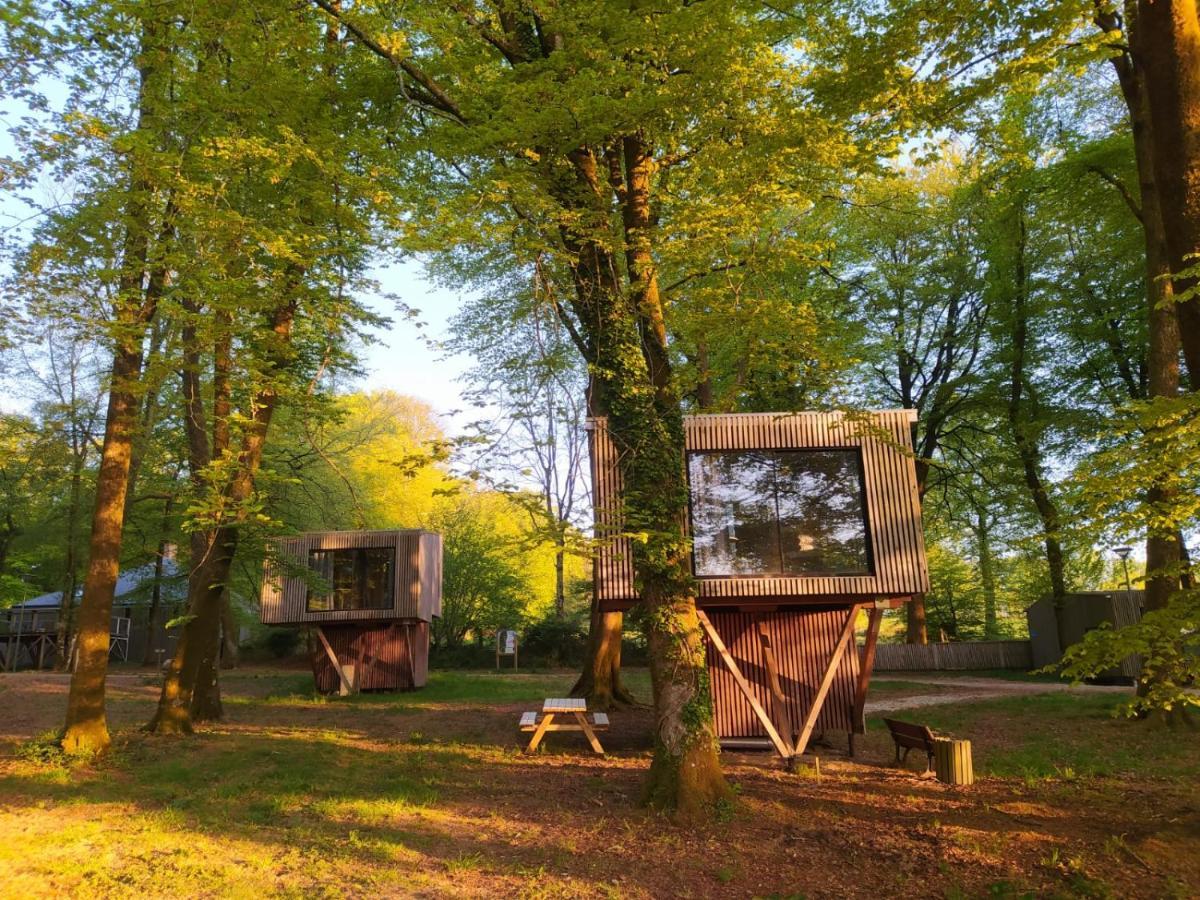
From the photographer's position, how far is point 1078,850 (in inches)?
239

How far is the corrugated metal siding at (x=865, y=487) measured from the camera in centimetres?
964

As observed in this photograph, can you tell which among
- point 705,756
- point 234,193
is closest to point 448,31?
point 234,193

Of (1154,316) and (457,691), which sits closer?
(1154,316)

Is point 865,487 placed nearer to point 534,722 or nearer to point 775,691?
point 775,691

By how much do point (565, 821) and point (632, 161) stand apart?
789 cm

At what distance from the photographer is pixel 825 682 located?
9914 mm

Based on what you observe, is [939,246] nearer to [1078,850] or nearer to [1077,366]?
[1077,366]

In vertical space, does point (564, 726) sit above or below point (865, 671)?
below

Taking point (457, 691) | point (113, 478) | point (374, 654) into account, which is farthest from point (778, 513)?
point (374, 654)

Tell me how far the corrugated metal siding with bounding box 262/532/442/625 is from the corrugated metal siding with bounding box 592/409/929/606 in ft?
36.9

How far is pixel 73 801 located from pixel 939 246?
2528 cm

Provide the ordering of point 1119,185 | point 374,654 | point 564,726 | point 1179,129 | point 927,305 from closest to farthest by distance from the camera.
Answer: point 1179,129 → point 564,726 → point 1119,185 → point 374,654 → point 927,305

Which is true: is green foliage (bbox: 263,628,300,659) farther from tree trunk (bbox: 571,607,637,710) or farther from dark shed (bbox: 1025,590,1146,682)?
dark shed (bbox: 1025,590,1146,682)

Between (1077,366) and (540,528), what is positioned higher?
(1077,366)
